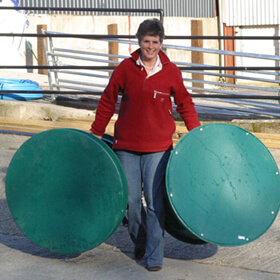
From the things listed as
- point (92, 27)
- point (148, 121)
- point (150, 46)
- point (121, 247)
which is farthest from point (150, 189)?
point (92, 27)

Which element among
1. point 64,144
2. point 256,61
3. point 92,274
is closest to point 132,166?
point 64,144

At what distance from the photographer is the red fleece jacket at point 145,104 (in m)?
4.24

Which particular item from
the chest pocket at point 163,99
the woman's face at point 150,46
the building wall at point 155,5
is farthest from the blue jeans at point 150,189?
the building wall at point 155,5

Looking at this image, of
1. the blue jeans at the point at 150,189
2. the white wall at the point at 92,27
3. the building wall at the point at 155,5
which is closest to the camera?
the blue jeans at the point at 150,189

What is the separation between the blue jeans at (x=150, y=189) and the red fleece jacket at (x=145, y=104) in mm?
69

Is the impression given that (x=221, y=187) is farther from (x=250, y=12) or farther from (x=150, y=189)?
(x=250, y=12)

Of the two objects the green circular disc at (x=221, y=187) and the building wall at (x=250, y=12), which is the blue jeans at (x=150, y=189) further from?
the building wall at (x=250, y=12)

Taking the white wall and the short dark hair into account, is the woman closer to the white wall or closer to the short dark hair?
the short dark hair

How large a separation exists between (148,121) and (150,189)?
46cm

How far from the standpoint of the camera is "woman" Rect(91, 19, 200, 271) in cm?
424

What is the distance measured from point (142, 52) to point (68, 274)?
1.53m

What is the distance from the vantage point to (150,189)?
4.34 m

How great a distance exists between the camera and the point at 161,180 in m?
Result: 4.35

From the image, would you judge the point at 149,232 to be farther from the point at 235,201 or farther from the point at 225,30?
the point at 225,30
